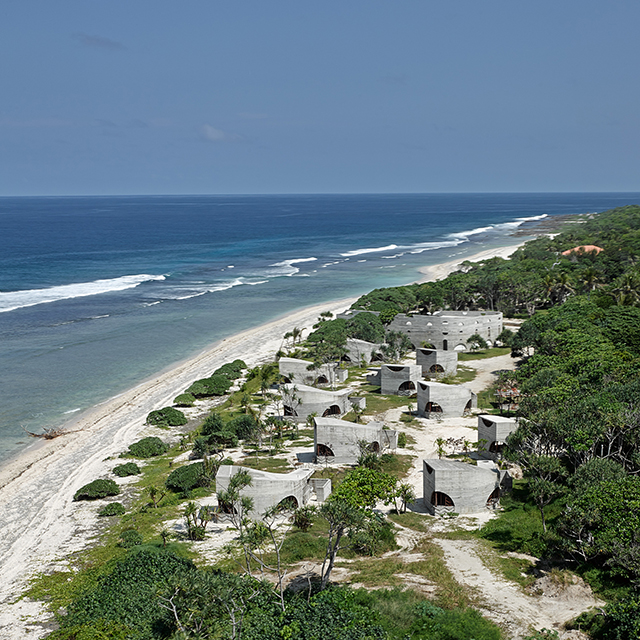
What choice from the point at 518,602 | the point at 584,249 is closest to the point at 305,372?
the point at 518,602

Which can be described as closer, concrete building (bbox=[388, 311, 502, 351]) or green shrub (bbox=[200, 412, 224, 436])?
green shrub (bbox=[200, 412, 224, 436])

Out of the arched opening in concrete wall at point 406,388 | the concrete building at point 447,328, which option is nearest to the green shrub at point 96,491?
the arched opening in concrete wall at point 406,388

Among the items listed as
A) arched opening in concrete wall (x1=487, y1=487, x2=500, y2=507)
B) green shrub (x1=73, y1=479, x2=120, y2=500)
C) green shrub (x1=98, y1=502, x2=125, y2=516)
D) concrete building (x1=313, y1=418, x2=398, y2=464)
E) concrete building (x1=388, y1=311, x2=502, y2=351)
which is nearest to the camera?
arched opening in concrete wall (x1=487, y1=487, x2=500, y2=507)

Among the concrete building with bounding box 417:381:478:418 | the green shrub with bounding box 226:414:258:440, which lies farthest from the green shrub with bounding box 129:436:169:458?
the concrete building with bounding box 417:381:478:418

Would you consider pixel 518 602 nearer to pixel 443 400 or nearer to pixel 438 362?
pixel 443 400

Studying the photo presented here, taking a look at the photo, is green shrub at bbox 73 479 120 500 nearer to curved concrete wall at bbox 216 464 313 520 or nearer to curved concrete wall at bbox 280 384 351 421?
curved concrete wall at bbox 216 464 313 520

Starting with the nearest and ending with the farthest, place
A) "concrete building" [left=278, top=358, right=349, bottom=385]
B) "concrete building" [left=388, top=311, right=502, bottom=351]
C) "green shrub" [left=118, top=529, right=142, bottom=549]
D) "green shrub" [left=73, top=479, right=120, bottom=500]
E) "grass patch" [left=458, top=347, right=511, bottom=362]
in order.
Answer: "green shrub" [left=118, top=529, right=142, bottom=549] < "green shrub" [left=73, top=479, right=120, bottom=500] < "concrete building" [left=278, top=358, right=349, bottom=385] < "grass patch" [left=458, top=347, right=511, bottom=362] < "concrete building" [left=388, top=311, right=502, bottom=351]
